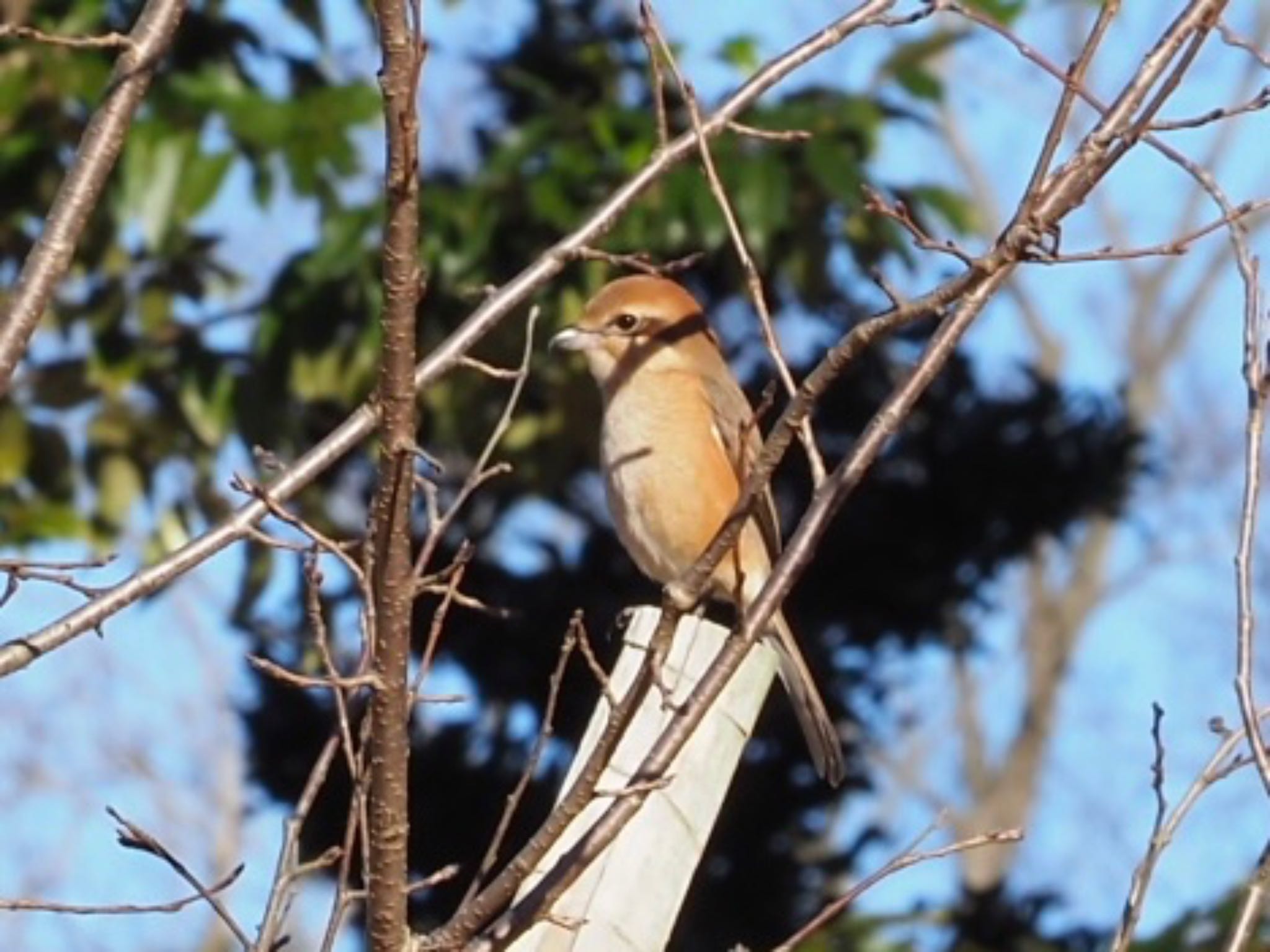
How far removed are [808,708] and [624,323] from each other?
0.77 m

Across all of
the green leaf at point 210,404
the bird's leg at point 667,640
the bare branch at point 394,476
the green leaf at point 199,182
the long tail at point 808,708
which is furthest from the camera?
the green leaf at point 210,404

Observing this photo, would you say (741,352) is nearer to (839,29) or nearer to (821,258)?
(821,258)

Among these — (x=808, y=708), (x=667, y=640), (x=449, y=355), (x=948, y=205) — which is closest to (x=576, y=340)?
(x=808, y=708)

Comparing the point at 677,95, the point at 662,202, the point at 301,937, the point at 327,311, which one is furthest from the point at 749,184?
the point at 301,937

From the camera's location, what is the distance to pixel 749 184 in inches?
215

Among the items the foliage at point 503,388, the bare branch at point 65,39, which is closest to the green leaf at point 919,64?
the foliage at point 503,388

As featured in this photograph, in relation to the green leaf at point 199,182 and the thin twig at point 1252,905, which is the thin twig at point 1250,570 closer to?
the thin twig at point 1252,905

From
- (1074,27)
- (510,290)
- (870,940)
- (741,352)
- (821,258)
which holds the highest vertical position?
(1074,27)

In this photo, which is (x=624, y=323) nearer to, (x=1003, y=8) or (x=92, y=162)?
(x=1003, y=8)

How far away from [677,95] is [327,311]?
36.2 inches

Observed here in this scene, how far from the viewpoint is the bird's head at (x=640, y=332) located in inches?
177

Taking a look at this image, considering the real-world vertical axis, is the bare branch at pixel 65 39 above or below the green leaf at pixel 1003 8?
below

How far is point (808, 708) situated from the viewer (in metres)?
4.16

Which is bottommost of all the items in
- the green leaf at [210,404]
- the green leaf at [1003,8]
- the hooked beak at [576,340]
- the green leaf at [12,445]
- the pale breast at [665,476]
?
the pale breast at [665,476]
